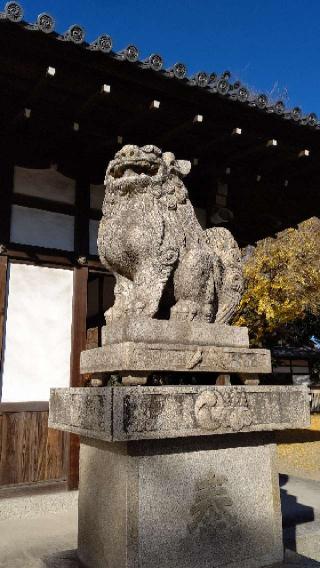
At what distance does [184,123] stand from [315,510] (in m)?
5.39

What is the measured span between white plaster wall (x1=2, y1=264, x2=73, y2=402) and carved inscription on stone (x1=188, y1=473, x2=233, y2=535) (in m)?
3.37

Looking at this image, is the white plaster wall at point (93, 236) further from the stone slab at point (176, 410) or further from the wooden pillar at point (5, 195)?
the stone slab at point (176, 410)

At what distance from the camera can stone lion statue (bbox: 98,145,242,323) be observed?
3.07 meters

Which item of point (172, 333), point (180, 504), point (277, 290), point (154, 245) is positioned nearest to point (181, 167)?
point (154, 245)

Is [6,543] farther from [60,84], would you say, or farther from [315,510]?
[60,84]

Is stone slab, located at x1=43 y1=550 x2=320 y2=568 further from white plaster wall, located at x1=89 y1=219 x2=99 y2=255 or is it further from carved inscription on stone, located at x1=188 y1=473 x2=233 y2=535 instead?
white plaster wall, located at x1=89 y1=219 x2=99 y2=255

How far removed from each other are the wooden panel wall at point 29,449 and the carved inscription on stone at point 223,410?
342 centimetres

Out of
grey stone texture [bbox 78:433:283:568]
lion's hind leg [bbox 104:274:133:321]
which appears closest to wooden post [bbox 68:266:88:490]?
grey stone texture [bbox 78:433:283:568]

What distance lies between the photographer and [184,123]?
5871 mm

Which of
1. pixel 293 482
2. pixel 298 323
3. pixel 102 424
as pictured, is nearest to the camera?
pixel 102 424

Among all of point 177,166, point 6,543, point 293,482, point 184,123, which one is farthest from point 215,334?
point 293,482

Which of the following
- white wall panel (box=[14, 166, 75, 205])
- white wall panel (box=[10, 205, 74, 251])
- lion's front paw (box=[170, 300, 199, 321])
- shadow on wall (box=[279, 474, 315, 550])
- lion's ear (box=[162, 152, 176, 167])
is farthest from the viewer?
white wall panel (box=[14, 166, 75, 205])

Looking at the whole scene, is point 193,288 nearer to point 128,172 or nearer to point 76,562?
point 128,172

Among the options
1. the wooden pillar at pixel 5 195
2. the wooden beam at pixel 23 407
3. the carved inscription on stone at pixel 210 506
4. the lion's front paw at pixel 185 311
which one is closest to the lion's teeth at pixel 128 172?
the lion's front paw at pixel 185 311
